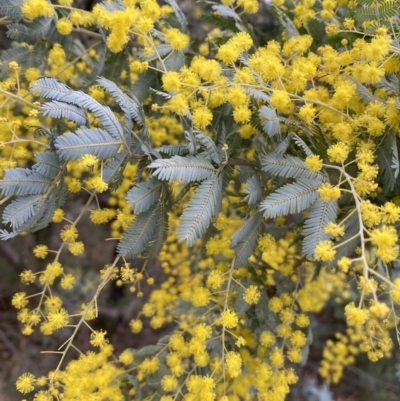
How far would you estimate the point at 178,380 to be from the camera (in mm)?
1812

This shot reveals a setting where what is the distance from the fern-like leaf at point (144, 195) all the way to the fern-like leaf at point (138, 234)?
6 cm

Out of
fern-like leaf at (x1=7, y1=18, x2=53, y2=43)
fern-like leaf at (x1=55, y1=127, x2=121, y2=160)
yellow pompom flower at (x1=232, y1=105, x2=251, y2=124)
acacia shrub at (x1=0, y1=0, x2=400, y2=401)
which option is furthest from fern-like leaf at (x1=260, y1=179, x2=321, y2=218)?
fern-like leaf at (x1=7, y1=18, x2=53, y2=43)

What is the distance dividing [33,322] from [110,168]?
0.73m

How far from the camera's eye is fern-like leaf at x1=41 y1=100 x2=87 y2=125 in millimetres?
1234

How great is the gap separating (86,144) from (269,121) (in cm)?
57

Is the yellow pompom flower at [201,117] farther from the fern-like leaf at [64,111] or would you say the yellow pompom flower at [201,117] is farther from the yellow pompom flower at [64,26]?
the yellow pompom flower at [64,26]

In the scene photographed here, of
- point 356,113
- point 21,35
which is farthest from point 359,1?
point 21,35

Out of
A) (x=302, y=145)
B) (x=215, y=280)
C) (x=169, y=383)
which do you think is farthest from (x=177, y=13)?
(x=169, y=383)

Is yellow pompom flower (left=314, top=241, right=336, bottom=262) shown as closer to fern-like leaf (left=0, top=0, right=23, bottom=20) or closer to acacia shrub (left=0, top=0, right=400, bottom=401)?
acacia shrub (left=0, top=0, right=400, bottom=401)

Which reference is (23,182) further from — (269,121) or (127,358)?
(127,358)

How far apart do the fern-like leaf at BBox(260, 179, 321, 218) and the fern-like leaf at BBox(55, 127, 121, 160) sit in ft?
1.59

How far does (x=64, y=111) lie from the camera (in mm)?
1263

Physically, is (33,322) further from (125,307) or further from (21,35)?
(125,307)

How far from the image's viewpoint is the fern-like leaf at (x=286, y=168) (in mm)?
1288
